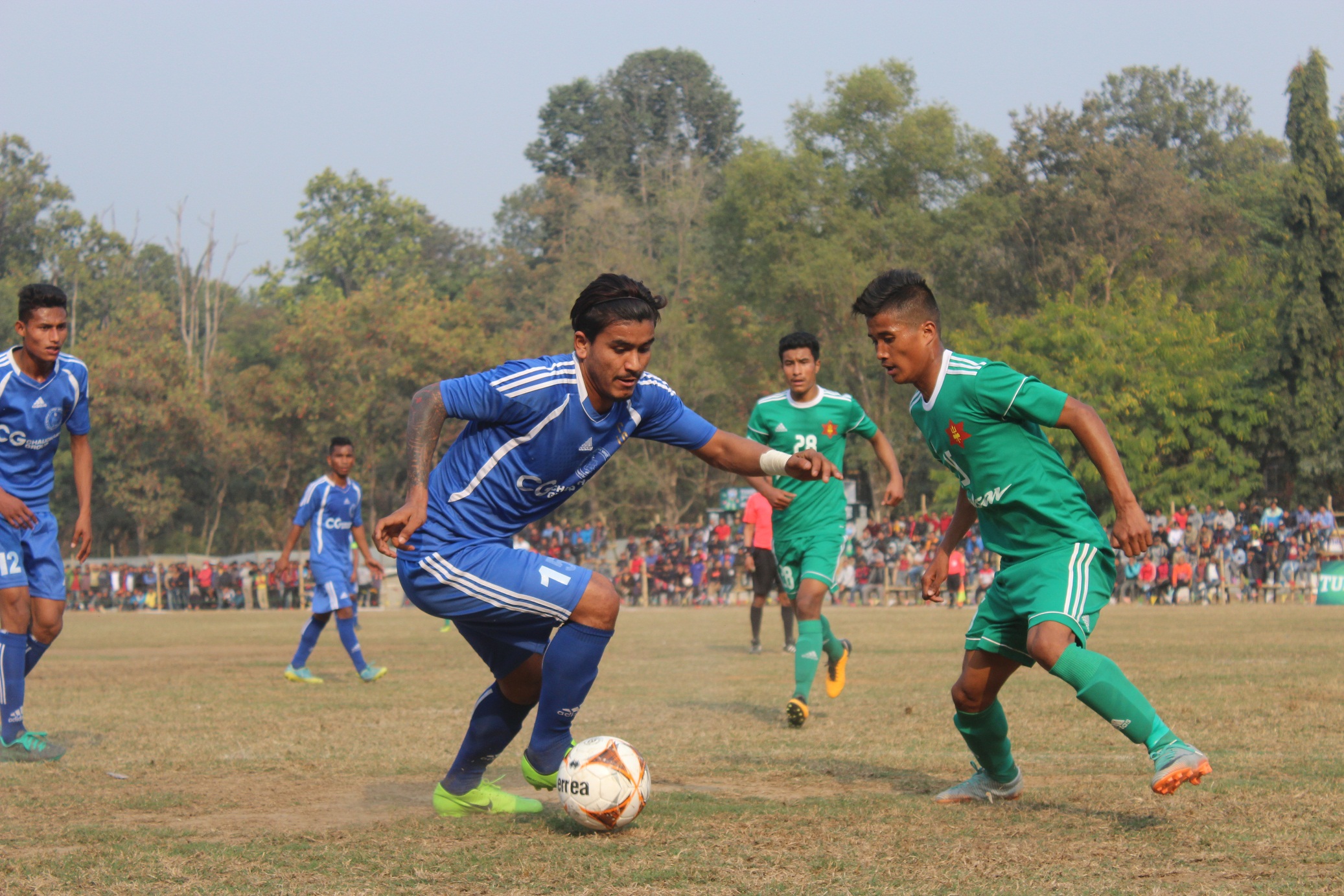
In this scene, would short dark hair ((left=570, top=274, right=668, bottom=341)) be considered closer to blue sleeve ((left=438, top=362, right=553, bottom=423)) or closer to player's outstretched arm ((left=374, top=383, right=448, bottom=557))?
blue sleeve ((left=438, top=362, right=553, bottom=423))

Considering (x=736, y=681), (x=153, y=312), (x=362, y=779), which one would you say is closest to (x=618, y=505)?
(x=153, y=312)

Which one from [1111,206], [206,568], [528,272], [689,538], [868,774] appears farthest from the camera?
[528,272]

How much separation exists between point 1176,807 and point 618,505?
161 feet

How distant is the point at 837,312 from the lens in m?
50.5

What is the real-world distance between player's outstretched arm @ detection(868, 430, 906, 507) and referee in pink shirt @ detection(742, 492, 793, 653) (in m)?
4.74

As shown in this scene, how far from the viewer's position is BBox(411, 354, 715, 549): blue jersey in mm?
4773

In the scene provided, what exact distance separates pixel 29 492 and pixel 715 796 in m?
4.42

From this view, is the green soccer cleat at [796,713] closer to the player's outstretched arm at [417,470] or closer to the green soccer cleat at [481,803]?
the green soccer cleat at [481,803]

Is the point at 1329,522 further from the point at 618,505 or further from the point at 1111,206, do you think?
the point at 618,505

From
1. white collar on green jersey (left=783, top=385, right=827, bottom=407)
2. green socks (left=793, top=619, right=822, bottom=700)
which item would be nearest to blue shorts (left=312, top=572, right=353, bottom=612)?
white collar on green jersey (left=783, top=385, right=827, bottom=407)

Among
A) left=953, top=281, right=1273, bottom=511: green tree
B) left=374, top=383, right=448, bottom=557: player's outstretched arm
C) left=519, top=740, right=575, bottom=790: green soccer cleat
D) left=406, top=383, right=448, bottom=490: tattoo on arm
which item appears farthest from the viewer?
left=953, top=281, right=1273, bottom=511: green tree

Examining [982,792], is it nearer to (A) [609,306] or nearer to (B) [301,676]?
(A) [609,306]

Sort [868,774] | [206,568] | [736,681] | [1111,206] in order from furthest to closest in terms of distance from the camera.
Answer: [1111,206]
[206,568]
[736,681]
[868,774]

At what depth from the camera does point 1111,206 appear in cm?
4906
